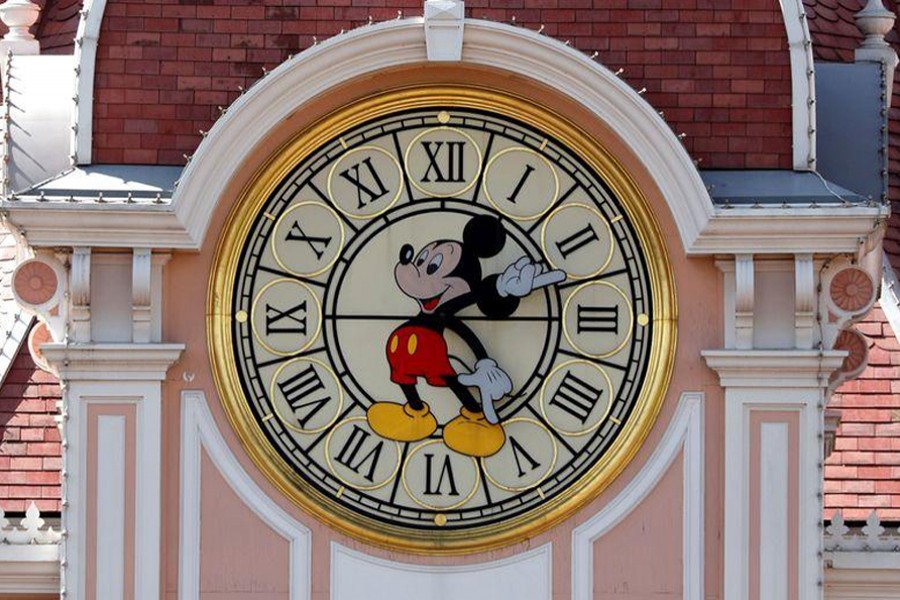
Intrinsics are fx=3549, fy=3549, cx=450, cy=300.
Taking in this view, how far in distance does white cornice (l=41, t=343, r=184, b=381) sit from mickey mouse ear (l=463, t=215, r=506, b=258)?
70.7 inches

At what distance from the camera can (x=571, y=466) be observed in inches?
816

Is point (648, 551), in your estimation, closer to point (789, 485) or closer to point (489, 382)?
point (789, 485)

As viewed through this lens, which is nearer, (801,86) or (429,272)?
(429,272)

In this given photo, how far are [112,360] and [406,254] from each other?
71.8 inches

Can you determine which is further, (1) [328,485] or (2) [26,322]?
(2) [26,322]

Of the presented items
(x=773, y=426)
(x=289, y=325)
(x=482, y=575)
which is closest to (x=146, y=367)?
(x=289, y=325)

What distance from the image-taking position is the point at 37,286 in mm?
20656

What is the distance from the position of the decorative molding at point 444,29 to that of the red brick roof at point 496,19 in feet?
2.37

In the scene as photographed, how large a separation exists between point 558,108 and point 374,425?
215cm

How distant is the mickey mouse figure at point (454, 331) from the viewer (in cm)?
2069

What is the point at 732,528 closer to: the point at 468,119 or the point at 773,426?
the point at 773,426

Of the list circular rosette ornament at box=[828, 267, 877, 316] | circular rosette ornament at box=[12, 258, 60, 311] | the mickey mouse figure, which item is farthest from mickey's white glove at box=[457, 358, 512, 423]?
circular rosette ornament at box=[12, 258, 60, 311]

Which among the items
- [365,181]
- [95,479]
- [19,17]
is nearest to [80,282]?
[95,479]

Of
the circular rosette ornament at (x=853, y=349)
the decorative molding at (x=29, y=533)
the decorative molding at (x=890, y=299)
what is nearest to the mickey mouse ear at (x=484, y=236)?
the circular rosette ornament at (x=853, y=349)
